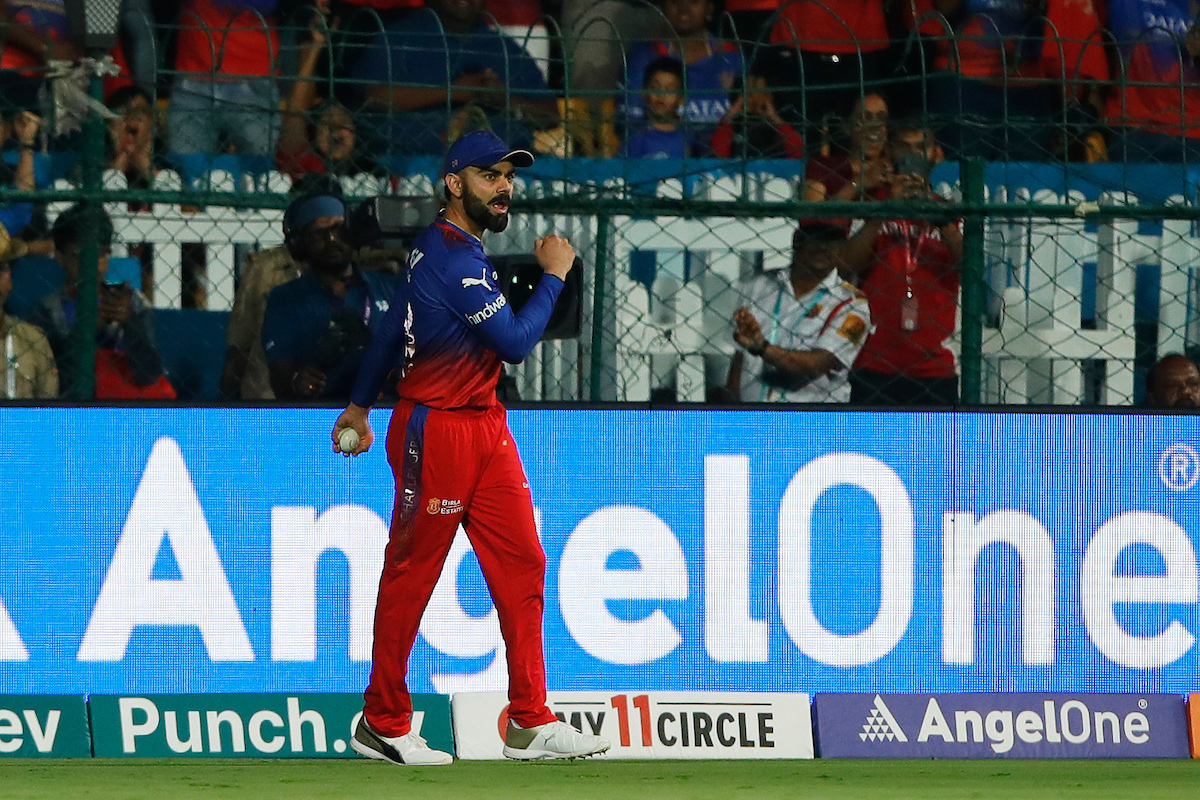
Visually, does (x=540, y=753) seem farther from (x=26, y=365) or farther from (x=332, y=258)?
(x=26, y=365)

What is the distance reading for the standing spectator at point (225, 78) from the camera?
775 centimetres

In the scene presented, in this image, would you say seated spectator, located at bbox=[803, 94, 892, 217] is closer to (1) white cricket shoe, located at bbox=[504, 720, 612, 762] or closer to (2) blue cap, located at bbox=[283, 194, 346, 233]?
(2) blue cap, located at bbox=[283, 194, 346, 233]

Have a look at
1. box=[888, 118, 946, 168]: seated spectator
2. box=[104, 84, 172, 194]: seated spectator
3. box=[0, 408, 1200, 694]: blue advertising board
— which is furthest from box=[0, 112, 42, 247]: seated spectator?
box=[888, 118, 946, 168]: seated spectator

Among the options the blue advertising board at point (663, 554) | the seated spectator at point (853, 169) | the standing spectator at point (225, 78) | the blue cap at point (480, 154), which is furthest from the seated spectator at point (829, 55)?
the blue cap at point (480, 154)

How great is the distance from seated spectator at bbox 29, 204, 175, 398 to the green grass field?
1482 millimetres

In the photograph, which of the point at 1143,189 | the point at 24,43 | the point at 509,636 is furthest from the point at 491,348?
the point at 24,43

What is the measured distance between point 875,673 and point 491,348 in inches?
77.8

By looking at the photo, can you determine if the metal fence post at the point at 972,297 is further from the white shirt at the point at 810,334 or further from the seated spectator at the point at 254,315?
the seated spectator at the point at 254,315

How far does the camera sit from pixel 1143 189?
743cm

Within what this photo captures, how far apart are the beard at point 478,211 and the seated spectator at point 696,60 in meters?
3.24

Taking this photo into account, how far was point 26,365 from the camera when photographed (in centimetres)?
630

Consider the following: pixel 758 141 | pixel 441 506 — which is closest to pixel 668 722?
pixel 441 506

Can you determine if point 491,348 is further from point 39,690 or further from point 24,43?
point 24,43

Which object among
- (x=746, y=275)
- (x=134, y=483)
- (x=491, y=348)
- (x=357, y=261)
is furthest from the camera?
(x=746, y=275)
